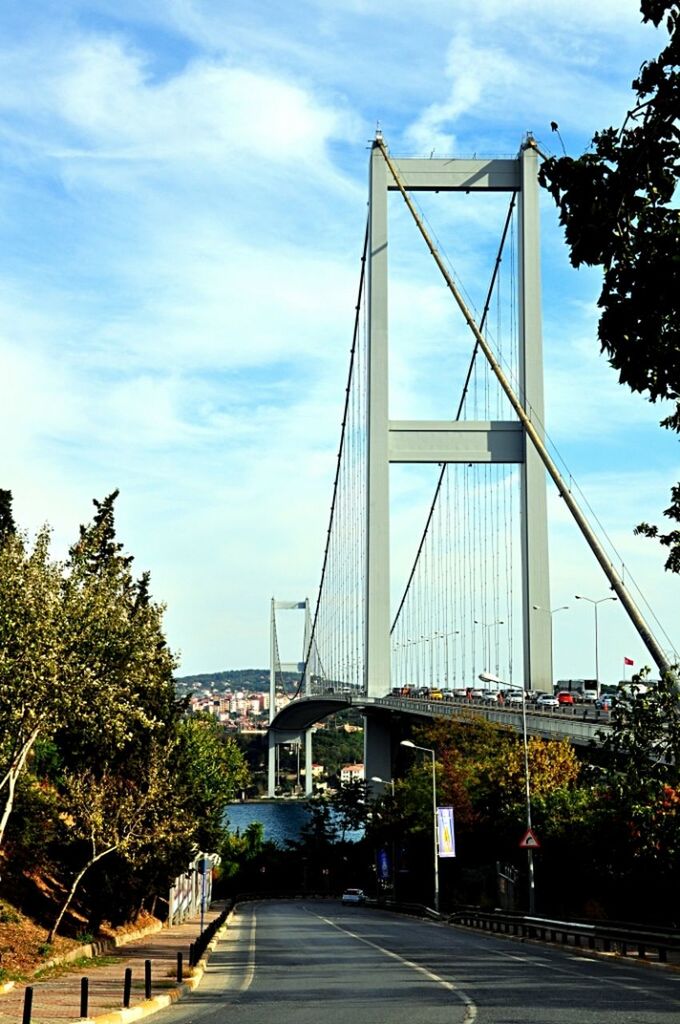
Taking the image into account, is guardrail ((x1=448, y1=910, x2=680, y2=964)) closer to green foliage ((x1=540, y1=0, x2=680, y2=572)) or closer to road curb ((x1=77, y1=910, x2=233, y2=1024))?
road curb ((x1=77, y1=910, x2=233, y2=1024))

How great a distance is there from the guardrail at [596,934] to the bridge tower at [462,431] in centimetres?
1694

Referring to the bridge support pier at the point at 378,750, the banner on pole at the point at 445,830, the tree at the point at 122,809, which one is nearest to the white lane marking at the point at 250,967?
the tree at the point at 122,809

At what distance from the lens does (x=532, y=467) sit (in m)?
65.2

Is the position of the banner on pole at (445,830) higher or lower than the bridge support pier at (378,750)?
lower

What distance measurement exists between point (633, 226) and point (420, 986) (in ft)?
55.0

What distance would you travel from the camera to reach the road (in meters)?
19.8

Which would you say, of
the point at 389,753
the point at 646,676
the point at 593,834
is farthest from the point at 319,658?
the point at 646,676

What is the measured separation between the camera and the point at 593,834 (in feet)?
146

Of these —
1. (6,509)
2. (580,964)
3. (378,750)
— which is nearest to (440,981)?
(580,964)

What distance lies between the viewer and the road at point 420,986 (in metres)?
19.8

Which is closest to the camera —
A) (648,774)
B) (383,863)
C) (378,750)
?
(648,774)

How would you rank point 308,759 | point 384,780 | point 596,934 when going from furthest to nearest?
point 308,759 → point 384,780 → point 596,934

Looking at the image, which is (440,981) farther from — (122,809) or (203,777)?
(203,777)

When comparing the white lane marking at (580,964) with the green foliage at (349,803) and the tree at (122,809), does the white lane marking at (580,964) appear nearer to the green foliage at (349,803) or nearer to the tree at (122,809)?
the tree at (122,809)
